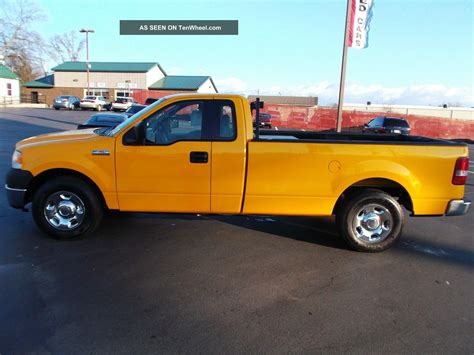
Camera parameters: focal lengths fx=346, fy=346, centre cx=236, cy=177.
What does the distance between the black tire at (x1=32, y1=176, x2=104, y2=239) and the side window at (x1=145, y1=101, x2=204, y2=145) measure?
1074 millimetres

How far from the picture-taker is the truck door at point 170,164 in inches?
170

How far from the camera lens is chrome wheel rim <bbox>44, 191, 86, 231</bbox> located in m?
4.53

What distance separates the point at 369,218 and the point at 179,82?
54114 millimetres

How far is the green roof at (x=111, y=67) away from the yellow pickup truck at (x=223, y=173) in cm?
5044

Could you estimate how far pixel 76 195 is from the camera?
4.50 meters

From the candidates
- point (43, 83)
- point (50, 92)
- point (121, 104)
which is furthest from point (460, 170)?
point (43, 83)

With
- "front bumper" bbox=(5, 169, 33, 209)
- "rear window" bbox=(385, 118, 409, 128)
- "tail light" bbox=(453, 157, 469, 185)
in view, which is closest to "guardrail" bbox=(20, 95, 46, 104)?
"rear window" bbox=(385, 118, 409, 128)

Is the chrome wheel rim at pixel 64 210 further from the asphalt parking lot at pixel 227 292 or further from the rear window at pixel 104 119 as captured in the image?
the rear window at pixel 104 119

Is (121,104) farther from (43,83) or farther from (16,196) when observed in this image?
(16,196)

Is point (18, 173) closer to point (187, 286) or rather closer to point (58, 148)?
point (58, 148)

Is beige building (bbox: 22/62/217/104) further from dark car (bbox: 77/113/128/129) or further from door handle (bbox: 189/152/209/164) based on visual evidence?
door handle (bbox: 189/152/209/164)

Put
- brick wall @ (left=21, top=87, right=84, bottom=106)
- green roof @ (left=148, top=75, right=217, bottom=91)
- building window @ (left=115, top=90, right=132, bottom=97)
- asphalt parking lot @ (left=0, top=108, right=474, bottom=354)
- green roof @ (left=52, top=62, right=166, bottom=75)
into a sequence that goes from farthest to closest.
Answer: brick wall @ (left=21, top=87, right=84, bottom=106) < green roof @ (left=148, top=75, right=217, bottom=91) < green roof @ (left=52, top=62, right=166, bottom=75) < building window @ (left=115, top=90, right=132, bottom=97) < asphalt parking lot @ (left=0, top=108, right=474, bottom=354)

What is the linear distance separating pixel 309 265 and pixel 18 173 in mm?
3868

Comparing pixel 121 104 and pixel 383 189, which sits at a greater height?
pixel 121 104
